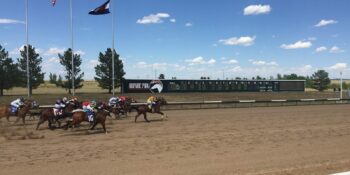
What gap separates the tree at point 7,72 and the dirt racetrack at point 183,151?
3661cm

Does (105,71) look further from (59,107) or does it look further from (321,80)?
(321,80)

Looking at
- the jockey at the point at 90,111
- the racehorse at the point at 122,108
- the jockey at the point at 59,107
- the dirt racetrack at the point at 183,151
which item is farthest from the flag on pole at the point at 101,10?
the jockey at the point at 90,111

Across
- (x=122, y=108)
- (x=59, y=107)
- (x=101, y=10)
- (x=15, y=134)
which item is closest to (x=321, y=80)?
(x=101, y=10)

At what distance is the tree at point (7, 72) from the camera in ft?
171

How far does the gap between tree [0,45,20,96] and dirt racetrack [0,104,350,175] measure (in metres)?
36.6

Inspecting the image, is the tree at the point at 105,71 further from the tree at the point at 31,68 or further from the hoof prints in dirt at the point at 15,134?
the hoof prints in dirt at the point at 15,134

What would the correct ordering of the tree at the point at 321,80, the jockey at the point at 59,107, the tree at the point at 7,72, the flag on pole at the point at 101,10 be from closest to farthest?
the jockey at the point at 59,107 < the flag on pole at the point at 101,10 < the tree at the point at 7,72 < the tree at the point at 321,80

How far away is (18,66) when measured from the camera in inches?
2104

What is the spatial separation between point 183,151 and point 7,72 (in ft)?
149

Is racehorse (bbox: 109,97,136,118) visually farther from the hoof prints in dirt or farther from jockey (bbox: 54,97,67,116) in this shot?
the hoof prints in dirt

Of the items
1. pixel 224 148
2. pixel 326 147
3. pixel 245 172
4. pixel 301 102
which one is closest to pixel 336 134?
pixel 326 147

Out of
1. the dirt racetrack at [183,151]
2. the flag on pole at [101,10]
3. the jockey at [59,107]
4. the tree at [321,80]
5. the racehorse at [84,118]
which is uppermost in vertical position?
the flag on pole at [101,10]

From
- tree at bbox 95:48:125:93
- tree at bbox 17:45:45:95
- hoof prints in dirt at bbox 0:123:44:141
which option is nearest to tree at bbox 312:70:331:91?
tree at bbox 95:48:125:93

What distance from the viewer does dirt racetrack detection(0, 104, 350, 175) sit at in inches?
370
